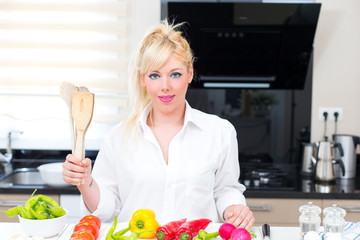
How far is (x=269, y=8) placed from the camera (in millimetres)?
2740

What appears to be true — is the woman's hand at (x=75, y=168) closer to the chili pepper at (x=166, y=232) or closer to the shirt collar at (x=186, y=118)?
the chili pepper at (x=166, y=232)

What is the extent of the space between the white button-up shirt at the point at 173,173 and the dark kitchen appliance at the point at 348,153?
4.13 feet

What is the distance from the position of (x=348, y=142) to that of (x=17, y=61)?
2182mm

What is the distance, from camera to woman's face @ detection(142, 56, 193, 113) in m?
1.70

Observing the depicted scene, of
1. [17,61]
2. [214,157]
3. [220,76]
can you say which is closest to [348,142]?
[220,76]

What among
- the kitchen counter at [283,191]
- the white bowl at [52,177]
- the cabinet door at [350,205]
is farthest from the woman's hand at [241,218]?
the white bowl at [52,177]

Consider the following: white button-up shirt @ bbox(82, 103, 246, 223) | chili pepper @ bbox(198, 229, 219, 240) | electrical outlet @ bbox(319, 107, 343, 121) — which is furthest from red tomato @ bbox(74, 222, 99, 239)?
electrical outlet @ bbox(319, 107, 343, 121)

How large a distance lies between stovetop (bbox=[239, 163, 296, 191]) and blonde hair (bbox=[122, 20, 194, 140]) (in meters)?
1.02

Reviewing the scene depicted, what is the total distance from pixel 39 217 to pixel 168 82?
2.09ft

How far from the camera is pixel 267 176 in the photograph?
290cm

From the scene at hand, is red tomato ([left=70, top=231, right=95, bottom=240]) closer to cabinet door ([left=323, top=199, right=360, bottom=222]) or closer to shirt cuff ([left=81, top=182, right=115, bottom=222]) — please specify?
shirt cuff ([left=81, top=182, right=115, bottom=222])

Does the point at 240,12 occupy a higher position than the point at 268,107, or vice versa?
the point at 240,12

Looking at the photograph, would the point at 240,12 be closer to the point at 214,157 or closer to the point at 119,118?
the point at 119,118

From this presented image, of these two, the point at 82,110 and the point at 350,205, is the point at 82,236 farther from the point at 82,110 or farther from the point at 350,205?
the point at 350,205
